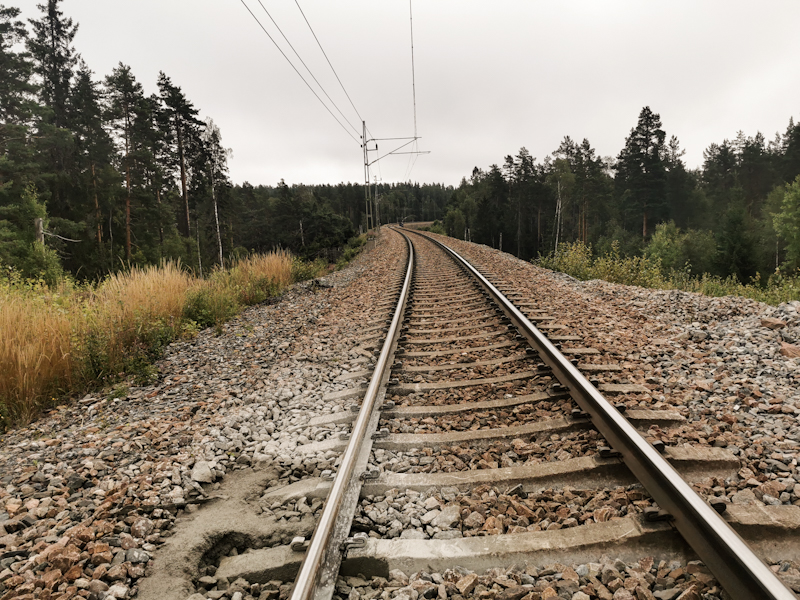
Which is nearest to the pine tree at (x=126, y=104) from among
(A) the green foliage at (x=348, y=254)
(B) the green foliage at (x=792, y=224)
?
(A) the green foliage at (x=348, y=254)

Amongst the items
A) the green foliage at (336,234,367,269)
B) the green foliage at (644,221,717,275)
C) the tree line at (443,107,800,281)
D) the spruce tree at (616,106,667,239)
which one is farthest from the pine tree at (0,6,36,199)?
the spruce tree at (616,106,667,239)

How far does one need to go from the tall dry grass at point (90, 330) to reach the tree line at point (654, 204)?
40345 mm

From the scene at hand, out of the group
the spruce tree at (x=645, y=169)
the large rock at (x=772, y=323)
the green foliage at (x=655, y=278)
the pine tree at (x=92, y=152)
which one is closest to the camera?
the large rock at (x=772, y=323)

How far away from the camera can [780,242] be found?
49.8 metres

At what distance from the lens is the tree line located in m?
41.9

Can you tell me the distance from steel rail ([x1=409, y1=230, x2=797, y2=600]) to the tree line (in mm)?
41989

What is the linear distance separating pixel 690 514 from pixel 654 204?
56.8m

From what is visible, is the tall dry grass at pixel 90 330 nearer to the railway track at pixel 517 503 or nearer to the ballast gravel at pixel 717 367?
the railway track at pixel 517 503

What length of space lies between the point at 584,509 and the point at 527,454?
542 millimetres

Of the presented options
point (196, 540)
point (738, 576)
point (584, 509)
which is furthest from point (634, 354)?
point (196, 540)

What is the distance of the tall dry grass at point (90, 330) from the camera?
3.73 m

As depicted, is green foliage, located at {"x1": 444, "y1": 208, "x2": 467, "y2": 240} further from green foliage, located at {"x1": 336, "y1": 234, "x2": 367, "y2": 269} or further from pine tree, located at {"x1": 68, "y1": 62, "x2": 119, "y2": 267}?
pine tree, located at {"x1": 68, "y1": 62, "x2": 119, "y2": 267}

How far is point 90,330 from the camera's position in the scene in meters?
4.50

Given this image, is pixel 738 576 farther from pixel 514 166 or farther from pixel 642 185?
pixel 514 166
